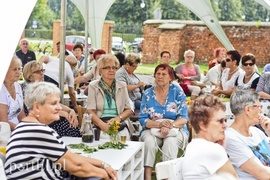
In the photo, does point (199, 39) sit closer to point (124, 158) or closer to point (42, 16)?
point (124, 158)

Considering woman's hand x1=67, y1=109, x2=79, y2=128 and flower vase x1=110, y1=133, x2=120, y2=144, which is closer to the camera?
flower vase x1=110, y1=133, x2=120, y2=144

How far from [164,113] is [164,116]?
3 centimetres

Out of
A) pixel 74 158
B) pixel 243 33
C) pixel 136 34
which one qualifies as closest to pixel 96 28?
pixel 74 158

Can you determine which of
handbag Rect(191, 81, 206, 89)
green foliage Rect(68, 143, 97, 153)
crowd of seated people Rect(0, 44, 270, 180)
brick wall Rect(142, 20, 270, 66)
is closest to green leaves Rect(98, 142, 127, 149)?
green foliage Rect(68, 143, 97, 153)

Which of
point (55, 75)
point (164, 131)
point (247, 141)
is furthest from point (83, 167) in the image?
point (55, 75)

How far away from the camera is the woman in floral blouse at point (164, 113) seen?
492cm

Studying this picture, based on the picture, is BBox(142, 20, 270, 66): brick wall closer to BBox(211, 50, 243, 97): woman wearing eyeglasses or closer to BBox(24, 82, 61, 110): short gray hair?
BBox(211, 50, 243, 97): woman wearing eyeglasses

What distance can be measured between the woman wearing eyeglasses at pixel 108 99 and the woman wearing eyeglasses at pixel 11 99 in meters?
0.79

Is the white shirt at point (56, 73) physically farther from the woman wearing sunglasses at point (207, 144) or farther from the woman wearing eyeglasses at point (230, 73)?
the woman wearing sunglasses at point (207, 144)

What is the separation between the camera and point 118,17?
3775cm

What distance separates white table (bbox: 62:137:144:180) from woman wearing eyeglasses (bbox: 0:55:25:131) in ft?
1.89

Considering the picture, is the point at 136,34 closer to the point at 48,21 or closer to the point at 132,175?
the point at 48,21

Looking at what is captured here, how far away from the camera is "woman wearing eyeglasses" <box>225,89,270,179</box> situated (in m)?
3.24

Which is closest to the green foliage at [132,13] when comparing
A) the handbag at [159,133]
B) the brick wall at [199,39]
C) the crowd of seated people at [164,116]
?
the brick wall at [199,39]
